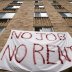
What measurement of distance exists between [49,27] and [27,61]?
5990mm

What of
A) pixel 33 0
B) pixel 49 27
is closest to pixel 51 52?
pixel 49 27

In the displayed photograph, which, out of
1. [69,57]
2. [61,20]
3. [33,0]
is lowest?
[33,0]

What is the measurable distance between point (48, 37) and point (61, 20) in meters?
5.43

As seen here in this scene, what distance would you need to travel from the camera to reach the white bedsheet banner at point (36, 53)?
7.57 meters

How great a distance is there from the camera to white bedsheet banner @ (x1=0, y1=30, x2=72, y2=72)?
7566 millimetres

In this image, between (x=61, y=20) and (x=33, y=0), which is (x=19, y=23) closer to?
(x=61, y=20)

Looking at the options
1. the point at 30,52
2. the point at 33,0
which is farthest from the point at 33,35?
the point at 33,0

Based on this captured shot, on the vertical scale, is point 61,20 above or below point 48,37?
below

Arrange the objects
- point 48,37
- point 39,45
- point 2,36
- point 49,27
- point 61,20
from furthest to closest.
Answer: point 61,20 < point 49,27 < point 2,36 < point 48,37 < point 39,45

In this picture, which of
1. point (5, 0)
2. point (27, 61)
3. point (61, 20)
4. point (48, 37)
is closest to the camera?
point (27, 61)

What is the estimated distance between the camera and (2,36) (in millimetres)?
11312

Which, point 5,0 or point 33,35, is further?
point 5,0

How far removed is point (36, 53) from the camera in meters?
8.12

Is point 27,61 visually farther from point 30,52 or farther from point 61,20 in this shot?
point 61,20
